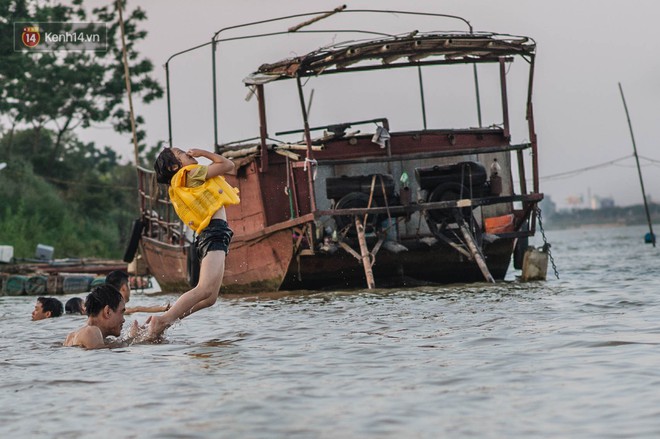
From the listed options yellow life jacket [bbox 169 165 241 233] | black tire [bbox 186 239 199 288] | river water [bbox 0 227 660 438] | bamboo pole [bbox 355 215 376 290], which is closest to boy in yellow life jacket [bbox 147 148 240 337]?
yellow life jacket [bbox 169 165 241 233]

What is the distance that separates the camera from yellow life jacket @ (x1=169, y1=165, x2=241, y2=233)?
30.4 feet

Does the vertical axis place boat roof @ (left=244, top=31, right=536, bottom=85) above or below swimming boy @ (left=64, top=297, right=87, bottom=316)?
above

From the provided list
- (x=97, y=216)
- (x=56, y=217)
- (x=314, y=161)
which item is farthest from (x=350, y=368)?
(x=97, y=216)

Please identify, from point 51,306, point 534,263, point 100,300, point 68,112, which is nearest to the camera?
point 100,300

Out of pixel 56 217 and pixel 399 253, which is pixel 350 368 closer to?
pixel 399 253

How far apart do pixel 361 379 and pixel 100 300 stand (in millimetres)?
3456

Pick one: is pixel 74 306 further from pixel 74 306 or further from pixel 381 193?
pixel 381 193

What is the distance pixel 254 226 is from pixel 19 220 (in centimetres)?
1825

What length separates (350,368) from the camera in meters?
6.96

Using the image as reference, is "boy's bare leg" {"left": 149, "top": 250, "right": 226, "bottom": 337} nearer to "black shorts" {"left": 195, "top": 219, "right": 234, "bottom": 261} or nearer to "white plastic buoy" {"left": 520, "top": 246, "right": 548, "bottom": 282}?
"black shorts" {"left": 195, "top": 219, "right": 234, "bottom": 261}

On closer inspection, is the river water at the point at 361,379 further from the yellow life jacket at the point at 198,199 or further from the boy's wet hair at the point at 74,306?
the boy's wet hair at the point at 74,306

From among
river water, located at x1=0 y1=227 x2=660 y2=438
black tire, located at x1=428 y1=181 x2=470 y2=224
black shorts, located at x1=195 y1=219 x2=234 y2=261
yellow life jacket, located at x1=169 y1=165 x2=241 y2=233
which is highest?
black tire, located at x1=428 y1=181 x2=470 y2=224

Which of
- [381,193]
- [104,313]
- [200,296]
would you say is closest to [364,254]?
[381,193]

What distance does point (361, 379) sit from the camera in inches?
254
